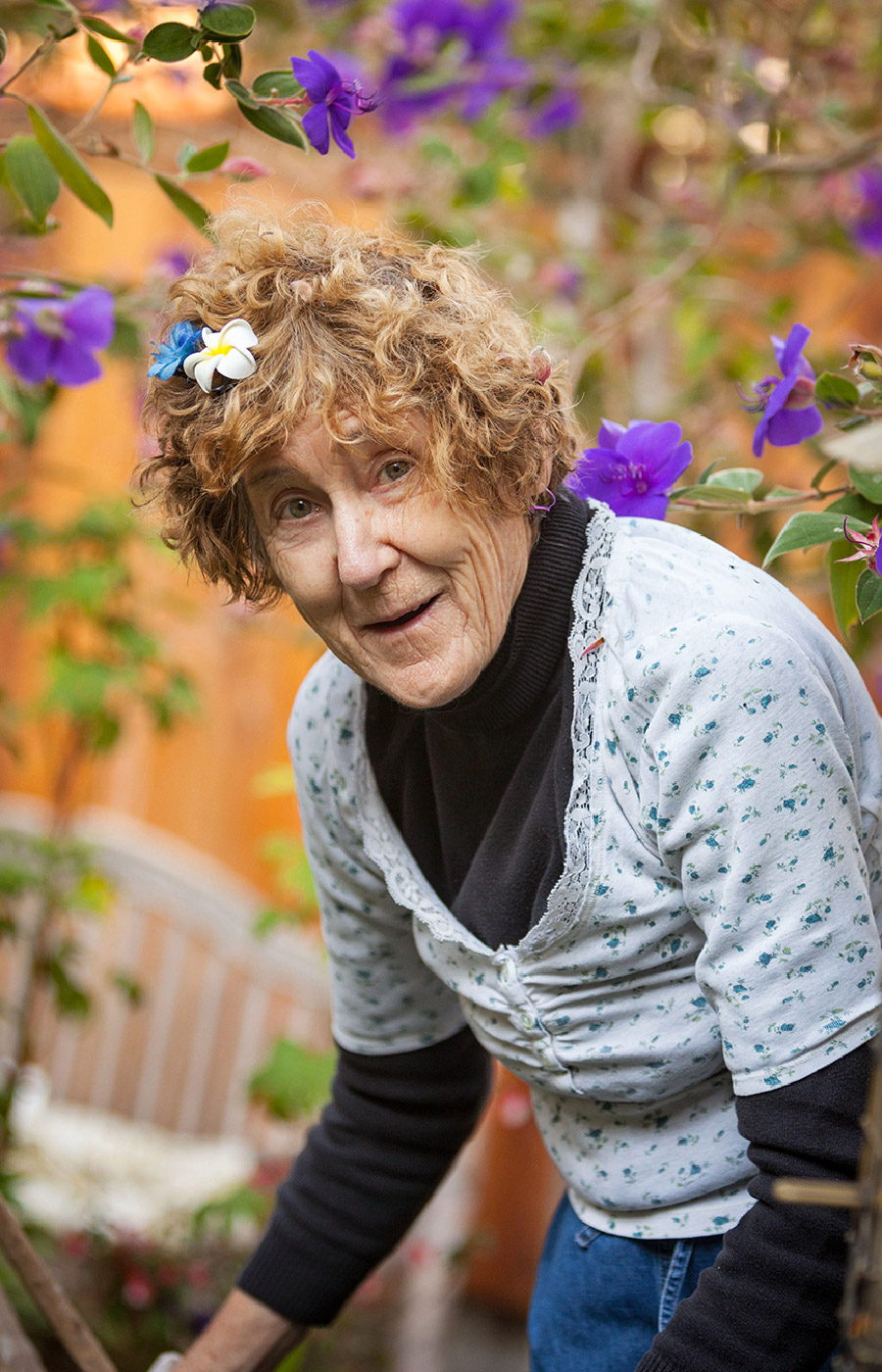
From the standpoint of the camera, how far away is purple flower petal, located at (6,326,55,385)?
3.76 feet

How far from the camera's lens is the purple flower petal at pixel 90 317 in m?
1.13

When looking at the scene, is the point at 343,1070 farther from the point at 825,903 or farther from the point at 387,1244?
the point at 825,903

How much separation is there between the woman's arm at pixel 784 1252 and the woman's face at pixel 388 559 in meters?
0.34

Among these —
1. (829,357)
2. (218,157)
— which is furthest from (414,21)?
(218,157)

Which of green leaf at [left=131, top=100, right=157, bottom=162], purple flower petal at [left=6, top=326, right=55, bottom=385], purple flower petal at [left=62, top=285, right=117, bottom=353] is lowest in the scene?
purple flower petal at [left=6, top=326, right=55, bottom=385]

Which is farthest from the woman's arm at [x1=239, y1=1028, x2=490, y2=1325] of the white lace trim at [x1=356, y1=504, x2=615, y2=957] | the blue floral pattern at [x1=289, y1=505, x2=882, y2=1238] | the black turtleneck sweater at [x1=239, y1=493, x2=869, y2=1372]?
the white lace trim at [x1=356, y1=504, x2=615, y2=957]

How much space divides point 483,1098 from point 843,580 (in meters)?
0.64

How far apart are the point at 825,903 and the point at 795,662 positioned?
0.46 ft

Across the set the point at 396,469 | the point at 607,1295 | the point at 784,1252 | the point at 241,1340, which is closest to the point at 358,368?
the point at 396,469

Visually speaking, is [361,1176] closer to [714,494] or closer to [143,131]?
[714,494]

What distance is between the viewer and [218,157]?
3.42ft

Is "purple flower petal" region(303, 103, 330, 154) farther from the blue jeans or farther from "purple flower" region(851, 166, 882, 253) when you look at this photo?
"purple flower" region(851, 166, 882, 253)

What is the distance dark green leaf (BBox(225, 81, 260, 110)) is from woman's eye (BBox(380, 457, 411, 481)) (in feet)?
1.01

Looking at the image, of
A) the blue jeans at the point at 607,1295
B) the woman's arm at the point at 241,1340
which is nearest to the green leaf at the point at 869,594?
the blue jeans at the point at 607,1295
